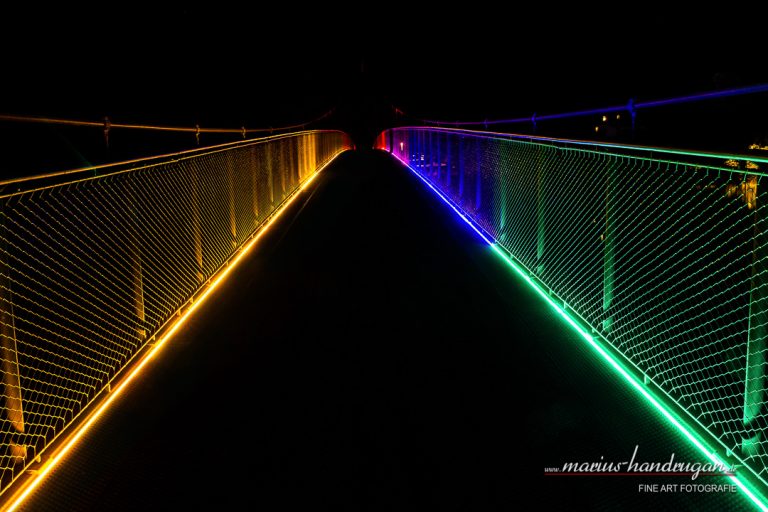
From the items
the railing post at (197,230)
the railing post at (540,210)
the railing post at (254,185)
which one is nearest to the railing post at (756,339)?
the railing post at (540,210)

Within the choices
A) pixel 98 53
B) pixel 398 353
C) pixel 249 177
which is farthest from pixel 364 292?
pixel 98 53

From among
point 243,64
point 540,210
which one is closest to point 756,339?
point 540,210

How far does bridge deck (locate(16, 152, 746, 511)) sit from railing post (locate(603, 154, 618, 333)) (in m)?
0.27

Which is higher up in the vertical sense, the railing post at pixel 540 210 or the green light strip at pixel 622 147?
the green light strip at pixel 622 147

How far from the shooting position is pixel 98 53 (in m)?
37.1

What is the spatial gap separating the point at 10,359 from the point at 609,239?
3.45 m

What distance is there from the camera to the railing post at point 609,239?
4473 mm

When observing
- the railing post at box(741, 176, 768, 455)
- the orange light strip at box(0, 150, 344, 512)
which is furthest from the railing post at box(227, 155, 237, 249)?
the railing post at box(741, 176, 768, 455)

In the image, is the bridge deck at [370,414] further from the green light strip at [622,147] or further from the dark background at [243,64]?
the dark background at [243,64]

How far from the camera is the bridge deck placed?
9.20 feet

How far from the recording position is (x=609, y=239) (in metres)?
4.61

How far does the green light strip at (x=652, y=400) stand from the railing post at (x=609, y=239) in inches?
6.8

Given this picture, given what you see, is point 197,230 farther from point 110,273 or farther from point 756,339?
point 756,339

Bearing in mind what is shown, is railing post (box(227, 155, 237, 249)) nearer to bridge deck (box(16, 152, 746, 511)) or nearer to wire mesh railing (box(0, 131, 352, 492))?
wire mesh railing (box(0, 131, 352, 492))
